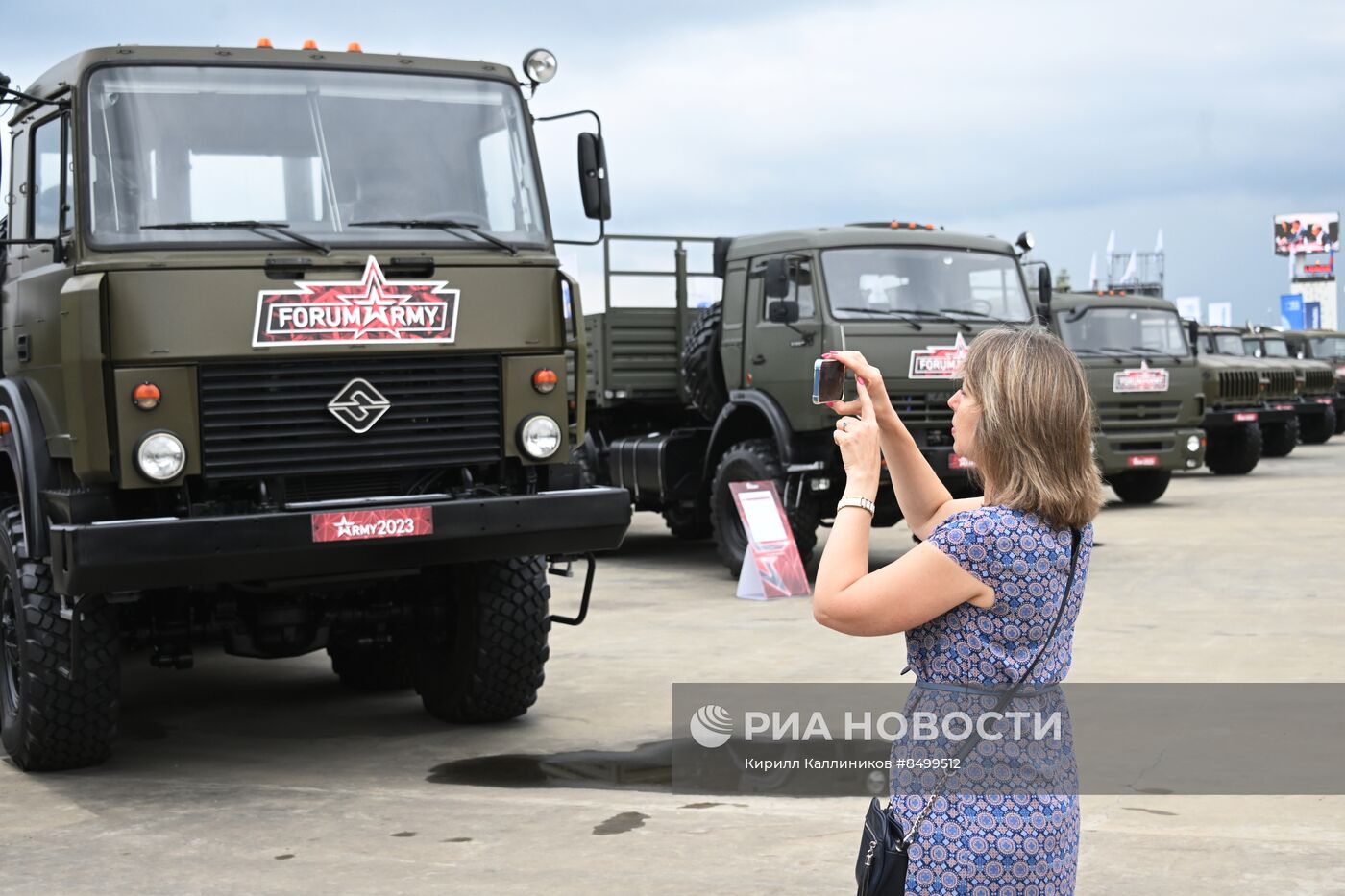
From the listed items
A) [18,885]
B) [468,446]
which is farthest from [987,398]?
[468,446]

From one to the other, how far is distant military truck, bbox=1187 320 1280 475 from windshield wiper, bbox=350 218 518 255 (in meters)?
17.1

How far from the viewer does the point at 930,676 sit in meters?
2.74

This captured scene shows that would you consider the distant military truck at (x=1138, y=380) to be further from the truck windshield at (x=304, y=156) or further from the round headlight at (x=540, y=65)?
the truck windshield at (x=304, y=156)

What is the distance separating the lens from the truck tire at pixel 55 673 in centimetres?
636

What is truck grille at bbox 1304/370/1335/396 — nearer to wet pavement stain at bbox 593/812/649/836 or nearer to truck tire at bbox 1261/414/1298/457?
truck tire at bbox 1261/414/1298/457

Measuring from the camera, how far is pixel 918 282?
→ 12172 millimetres

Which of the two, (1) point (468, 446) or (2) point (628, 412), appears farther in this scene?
(2) point (628, 412)

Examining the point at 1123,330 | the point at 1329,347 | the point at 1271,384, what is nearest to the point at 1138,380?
the point at 1123,330

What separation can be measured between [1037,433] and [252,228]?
4465 mm

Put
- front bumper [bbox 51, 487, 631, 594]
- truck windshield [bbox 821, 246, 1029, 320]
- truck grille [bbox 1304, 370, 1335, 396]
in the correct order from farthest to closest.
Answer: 1. truck grille [bbox 1304, 370, 1335, 396]
2. truck windshield [bbox 821, 246, 1029, 320]
3. front bumper [bbox 51, 487, 631, 594]

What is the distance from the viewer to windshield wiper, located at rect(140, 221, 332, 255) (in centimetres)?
634

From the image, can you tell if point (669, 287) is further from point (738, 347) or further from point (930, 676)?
point (930, 676)

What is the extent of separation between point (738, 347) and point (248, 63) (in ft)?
20.9

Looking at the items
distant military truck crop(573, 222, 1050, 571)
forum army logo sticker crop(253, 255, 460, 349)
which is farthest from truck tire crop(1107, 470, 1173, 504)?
forum army logo sticker crop(253, 255, 460, 349)
